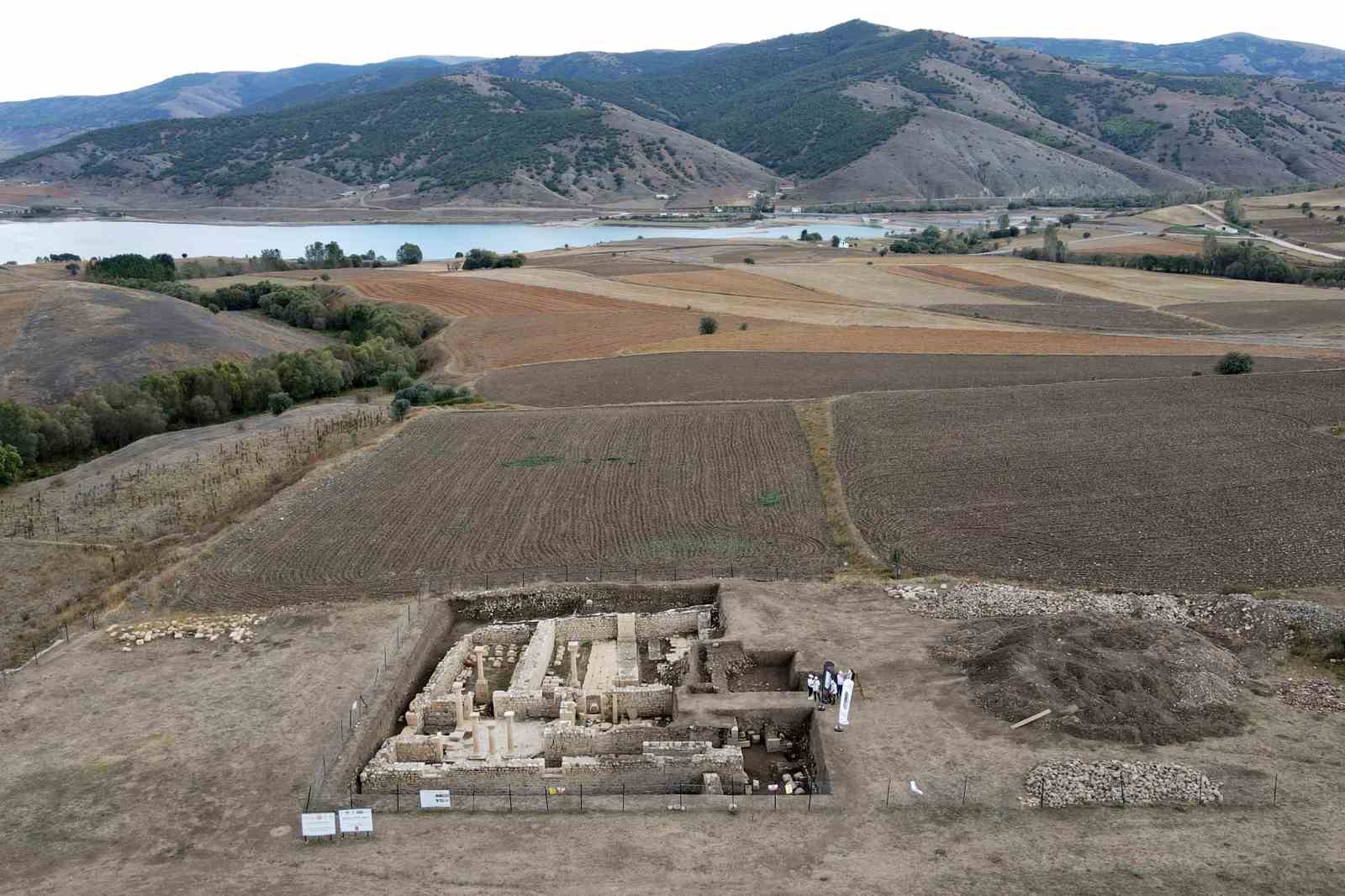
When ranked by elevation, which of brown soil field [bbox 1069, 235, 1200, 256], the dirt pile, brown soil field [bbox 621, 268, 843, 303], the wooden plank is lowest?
the wooden plank

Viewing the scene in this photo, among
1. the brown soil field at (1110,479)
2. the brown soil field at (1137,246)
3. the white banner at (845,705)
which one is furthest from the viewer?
the brown soil field at (1137,246)

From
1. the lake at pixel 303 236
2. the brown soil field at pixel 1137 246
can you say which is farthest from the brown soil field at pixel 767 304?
the lake at pixel 303 236

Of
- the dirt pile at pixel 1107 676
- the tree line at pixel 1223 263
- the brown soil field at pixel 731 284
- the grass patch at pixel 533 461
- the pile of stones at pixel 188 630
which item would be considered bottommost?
the pile of stones at pixel 188 630

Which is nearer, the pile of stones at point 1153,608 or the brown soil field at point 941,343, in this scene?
the pile of stones at point 1153,608

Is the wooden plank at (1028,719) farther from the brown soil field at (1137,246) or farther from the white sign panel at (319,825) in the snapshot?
the brown soil field at (1137,246)

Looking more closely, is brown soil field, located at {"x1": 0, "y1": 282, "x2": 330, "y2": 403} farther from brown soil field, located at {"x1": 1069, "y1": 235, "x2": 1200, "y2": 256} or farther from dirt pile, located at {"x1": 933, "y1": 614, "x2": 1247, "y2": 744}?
brown soil field, located at {"x1": 1069, "y1": 235, "x2": 1200, "y2": 256}

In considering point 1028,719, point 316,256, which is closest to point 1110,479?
point 1028,719

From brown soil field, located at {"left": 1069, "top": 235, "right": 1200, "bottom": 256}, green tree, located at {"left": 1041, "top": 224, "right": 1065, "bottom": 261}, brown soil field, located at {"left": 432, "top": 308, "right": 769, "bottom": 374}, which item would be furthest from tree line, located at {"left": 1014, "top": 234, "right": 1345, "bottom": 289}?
brown soil field, located at {"left": 432, "top": 308, "right": 769, "bottom": 374}

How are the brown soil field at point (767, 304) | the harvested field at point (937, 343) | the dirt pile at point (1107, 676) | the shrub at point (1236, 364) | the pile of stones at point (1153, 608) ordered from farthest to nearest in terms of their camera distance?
the brown soil field at point (767, 304) < the harvested field at point (937, 343) < the shrub at point (1236, 364) < the pile of stones at point (1153, 608) < the dirt pile at point (1107, 676)
